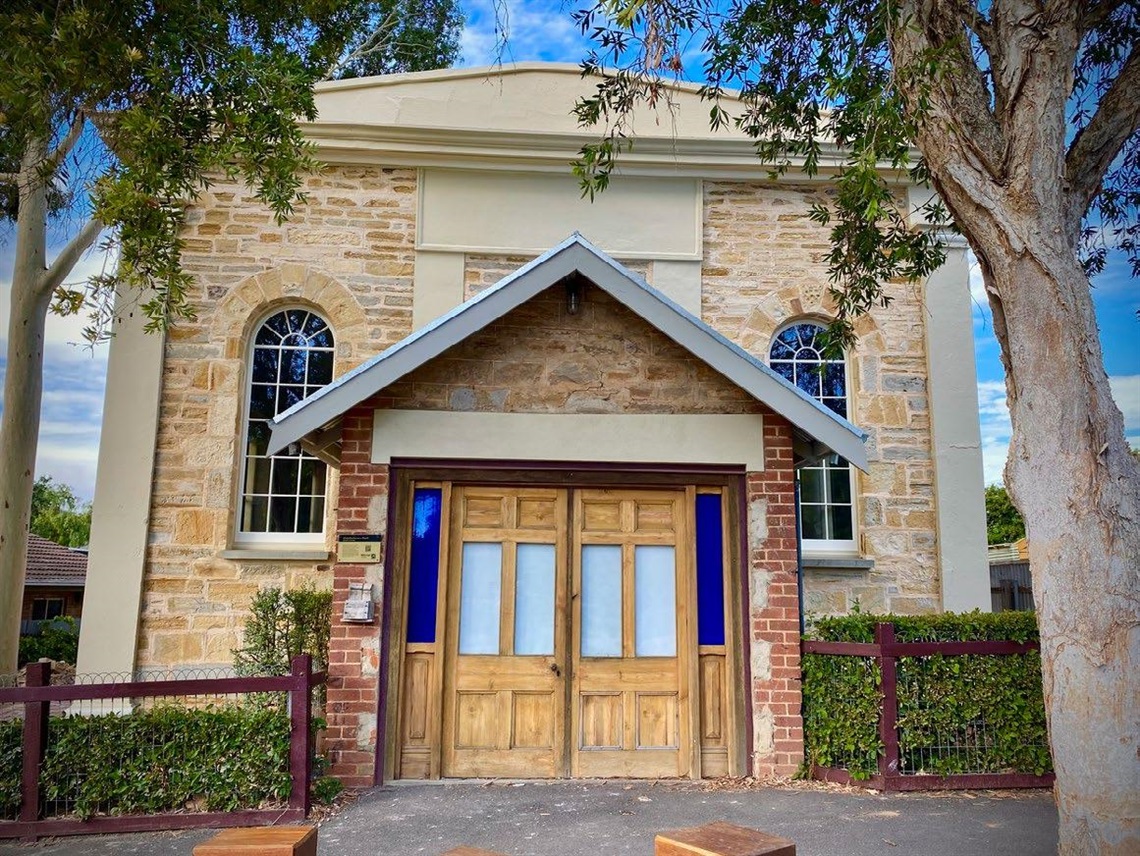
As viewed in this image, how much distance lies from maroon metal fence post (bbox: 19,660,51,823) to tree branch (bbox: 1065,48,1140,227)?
25.5 feet

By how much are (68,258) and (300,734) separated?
39.1ft

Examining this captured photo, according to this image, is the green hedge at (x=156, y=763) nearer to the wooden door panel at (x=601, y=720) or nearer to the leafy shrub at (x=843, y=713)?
the wooden door panel at (x=601, y=720)

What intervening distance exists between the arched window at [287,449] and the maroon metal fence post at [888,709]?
606cm

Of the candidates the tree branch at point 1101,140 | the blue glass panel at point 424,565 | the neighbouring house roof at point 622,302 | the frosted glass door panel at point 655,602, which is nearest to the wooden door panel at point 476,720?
the blue glass panel at point 424,565

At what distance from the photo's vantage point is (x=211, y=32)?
7.41 m

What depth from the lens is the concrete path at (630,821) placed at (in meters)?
5.43

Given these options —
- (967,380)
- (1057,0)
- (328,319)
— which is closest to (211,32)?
(328,319)

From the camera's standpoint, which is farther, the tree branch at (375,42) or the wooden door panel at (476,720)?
the tree branch at (375,42)

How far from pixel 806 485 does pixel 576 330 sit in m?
4.22

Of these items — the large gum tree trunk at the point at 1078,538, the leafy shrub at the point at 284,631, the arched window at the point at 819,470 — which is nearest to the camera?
the large gum tree trunk at the point at 1078,538

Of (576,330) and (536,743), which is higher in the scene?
(576,330)

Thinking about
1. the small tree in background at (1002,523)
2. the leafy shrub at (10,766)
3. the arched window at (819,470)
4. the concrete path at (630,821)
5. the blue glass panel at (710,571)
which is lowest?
the concrete path at (630,821)

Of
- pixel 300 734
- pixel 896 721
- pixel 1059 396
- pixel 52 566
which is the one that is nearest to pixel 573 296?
pixel 1059 396

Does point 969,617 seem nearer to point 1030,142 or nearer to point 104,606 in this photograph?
point 1030,142
